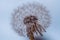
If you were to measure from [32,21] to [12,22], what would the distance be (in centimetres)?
29

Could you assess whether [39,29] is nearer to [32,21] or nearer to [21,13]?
[32,21]

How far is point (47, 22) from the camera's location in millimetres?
2734

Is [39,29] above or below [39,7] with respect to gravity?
below

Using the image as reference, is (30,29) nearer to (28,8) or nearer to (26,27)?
(26,27)

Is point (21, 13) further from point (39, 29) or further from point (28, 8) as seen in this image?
point (39, 29)

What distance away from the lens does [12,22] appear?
108 inches

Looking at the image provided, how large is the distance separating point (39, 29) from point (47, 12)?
0.25m

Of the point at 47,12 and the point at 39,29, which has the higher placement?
the point at 47,12

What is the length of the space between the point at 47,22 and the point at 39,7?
0.77ft

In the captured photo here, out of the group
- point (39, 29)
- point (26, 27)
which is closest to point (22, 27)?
point (26, 27)

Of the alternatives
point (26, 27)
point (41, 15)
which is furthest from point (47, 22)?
point (26, 27)

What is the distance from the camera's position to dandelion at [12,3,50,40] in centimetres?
267

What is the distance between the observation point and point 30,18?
2656 millimetres

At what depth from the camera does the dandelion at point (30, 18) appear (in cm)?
267
